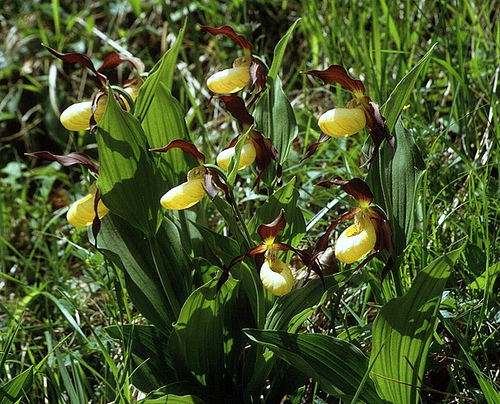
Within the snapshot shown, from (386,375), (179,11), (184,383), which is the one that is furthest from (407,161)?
(179,11)

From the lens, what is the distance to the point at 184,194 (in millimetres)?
1027

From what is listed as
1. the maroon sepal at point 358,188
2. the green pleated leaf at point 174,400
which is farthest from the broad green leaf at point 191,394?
the maroon sepal at point 358,188

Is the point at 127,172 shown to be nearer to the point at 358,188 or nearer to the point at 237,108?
the point at 237,108

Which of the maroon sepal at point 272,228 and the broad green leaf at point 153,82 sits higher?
the broad green leaf at point 153,82

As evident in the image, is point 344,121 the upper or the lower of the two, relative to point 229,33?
lower

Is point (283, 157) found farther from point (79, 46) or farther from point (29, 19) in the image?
point (29, 19)

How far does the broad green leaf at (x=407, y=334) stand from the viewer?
89 cm

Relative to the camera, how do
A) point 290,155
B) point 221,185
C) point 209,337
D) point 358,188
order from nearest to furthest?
point 358,188 → point 221,185 → point 209,337 → point 290,155

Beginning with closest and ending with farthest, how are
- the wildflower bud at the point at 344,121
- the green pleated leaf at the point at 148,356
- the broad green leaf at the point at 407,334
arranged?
the broad green leaf at the point at 407,334, the wildflower bud at the point at 344,121, the green pleated leaf at the point at 148,356

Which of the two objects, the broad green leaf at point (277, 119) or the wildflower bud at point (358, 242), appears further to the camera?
the broad green leaf at point (277, 119)

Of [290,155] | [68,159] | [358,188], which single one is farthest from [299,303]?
[290,155]

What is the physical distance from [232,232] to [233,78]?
0.31m

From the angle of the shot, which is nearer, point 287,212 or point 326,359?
point 326,359

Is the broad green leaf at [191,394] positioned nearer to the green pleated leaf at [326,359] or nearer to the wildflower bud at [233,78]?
the green pleated leaf at [326,359]
